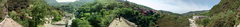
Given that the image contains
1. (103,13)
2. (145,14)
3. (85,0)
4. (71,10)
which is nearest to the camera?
(145,14)

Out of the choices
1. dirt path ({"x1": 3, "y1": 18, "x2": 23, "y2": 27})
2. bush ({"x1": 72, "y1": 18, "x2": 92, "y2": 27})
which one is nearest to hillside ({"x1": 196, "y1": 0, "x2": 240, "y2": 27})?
bush ({"x1": 72, "y1": 18, "x2": 92, "y2": 27})

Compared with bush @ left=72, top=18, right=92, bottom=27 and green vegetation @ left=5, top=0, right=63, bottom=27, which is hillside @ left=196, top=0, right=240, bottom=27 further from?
green vegetation @ left=5, top=0, right=63, bottom=27

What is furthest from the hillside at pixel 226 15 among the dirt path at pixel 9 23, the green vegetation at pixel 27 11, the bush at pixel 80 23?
the dirt path at pixel 9 23

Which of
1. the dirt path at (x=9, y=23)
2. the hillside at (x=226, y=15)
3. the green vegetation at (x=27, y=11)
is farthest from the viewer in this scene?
the hillside at (x=226, y=15)

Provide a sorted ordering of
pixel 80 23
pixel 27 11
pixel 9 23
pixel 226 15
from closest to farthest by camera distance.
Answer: pixel 9 23 → pixel 27 11 → pixel 80 23 → pixel 226 15

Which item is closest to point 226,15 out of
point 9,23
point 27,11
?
point 27,11

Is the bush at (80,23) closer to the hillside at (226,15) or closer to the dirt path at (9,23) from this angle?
the dirt path at (9,23)

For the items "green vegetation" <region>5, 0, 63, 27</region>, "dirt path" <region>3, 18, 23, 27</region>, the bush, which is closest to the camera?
"dirt path" <region>3, 18, 23, 27</region>

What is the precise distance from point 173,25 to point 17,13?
8.50m

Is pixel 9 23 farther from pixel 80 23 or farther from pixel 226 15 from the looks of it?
pixel 226 15

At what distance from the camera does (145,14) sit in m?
8.29

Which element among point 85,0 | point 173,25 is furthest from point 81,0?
point 173,25

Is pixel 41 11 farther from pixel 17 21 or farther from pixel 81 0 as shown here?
pixel 81 0

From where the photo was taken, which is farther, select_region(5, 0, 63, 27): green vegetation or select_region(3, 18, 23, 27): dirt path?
select_region(5, 0, 63, 27): green vegetation
